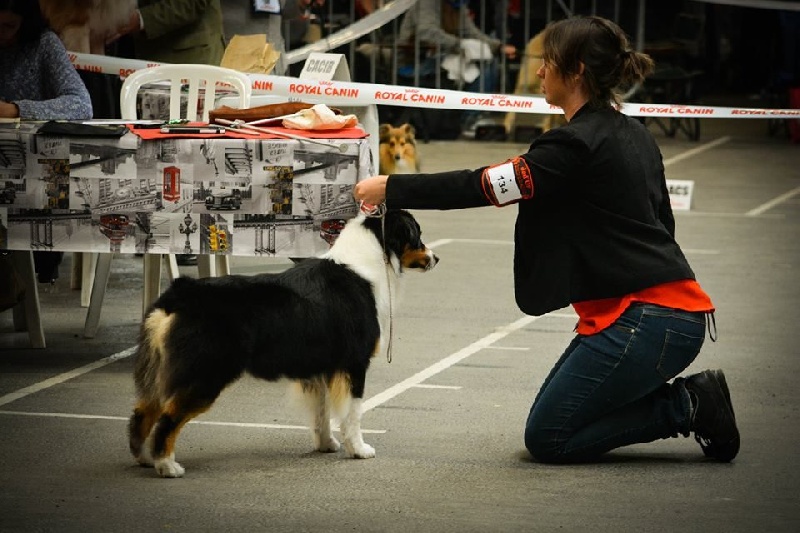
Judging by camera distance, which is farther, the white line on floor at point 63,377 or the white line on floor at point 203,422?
the white line on floor at point 63,377

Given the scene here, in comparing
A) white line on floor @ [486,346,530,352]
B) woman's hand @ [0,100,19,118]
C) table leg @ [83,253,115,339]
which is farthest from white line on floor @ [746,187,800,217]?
woman's hand @ [0,100,19,118]

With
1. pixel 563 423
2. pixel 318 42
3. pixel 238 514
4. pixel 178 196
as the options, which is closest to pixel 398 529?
pixel 238 514

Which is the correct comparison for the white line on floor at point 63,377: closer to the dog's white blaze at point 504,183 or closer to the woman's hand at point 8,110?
the woman's hand at point 8,110

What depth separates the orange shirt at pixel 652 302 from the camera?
4.81 metres

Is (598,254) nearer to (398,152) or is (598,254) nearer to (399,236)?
(399,236)

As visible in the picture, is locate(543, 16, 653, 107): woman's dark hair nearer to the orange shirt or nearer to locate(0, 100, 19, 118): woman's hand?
the orange shirt

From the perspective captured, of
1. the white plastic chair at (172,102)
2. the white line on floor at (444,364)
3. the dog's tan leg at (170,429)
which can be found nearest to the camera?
the dog's tan leg at (170,429)

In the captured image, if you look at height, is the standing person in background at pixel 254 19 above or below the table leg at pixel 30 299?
above

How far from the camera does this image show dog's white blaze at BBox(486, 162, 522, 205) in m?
4.69

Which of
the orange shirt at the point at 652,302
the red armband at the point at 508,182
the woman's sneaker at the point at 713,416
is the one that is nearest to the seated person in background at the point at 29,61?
the red armband at the point at 508,182

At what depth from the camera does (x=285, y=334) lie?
4.74 meters

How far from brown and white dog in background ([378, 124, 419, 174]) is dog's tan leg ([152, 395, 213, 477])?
8417 millimetres

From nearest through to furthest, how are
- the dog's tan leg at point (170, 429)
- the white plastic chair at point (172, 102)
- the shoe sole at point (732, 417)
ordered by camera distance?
the dog's tan leg at point (170, 429) < the shoe sole at point (732, 417) < the white plastic chair at point (172, 102)

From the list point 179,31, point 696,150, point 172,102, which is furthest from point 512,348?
point 696,150
